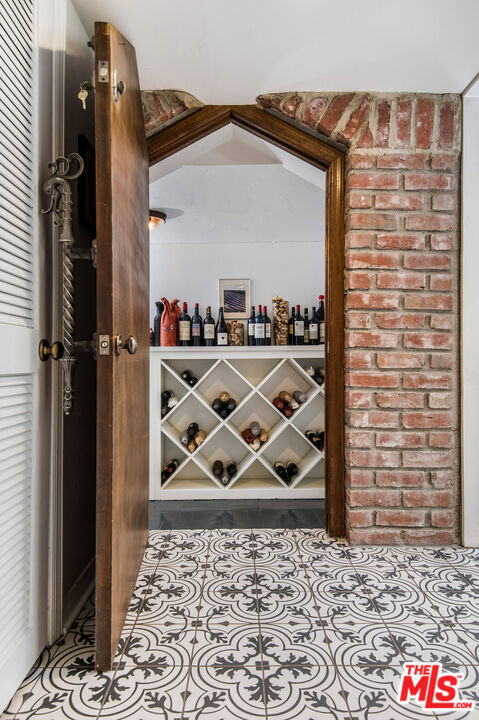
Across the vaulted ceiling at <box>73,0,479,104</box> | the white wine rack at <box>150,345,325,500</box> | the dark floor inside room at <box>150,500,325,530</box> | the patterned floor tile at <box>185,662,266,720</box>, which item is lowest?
the dark floor inside room at <box>150,500,325,530</box>

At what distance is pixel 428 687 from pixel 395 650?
14 centimetres

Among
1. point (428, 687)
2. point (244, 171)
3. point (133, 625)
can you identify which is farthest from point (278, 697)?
point (244, 171)

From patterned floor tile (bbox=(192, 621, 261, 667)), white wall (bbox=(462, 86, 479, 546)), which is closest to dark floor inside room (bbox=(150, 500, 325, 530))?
white wall (bbox=(462, 86, 479, 546))

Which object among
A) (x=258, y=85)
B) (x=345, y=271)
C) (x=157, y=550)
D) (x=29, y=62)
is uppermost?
(x=258, y=85)

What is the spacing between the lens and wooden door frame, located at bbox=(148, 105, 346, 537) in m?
1.87

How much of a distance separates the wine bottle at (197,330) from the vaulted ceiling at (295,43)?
151 cm

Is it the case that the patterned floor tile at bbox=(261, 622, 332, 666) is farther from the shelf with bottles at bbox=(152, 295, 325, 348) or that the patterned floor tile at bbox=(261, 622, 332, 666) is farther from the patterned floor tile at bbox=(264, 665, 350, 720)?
the shelf with bottles at bbox=(152, 295, 325, 348)

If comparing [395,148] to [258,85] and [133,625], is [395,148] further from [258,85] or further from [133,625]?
[133,625]

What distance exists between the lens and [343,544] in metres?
1.87

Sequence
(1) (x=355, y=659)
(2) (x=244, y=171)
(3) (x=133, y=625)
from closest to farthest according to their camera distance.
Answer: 1. (1) (x=355, y=659)
2. (3) (x=133, y=625)
3. (2) (x=244, y=171)

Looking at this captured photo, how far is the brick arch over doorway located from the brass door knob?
1.16 metres

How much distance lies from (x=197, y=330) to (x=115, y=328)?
1.91 meters

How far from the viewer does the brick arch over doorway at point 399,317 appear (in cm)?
183

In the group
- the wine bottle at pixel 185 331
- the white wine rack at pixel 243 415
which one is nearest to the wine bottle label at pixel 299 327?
the white wine rack at pixel 243 415
